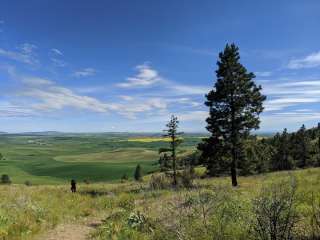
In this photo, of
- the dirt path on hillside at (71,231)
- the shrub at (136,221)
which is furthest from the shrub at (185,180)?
the shrub at (136,221)

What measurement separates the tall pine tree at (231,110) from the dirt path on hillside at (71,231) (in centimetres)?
1468

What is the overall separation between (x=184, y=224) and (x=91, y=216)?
22.1 ft

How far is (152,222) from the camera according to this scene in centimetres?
1087

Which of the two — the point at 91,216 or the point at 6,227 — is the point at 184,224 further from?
the point at 91,216

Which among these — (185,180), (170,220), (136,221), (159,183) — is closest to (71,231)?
(136,221)

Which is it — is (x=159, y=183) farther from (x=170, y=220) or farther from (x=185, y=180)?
(x=170, y=220)

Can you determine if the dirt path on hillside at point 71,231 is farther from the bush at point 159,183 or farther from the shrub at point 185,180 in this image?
the bush at point 159,183

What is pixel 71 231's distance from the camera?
11.5 m

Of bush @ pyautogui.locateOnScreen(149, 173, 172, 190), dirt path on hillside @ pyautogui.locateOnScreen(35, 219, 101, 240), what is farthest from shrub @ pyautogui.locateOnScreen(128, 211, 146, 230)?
bush @ pyautogui.locateOnScreen(149, 173, 172, 190)

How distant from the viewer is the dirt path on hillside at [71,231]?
10375mm

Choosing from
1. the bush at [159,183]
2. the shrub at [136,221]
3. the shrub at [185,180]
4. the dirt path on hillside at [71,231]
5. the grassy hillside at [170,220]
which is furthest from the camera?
the bush at [159,183]

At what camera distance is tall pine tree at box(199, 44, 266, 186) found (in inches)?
1027

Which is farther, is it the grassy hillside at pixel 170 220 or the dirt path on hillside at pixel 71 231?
the dirt path on hillside at pixel 71 231

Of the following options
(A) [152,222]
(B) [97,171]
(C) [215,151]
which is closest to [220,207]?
(A) [152,222]
